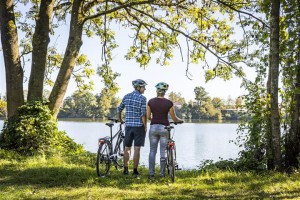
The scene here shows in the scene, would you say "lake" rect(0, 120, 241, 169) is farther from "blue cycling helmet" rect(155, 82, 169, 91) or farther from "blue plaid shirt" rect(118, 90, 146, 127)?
"blue cycling helmet" rect(155, 82, 169, 91)

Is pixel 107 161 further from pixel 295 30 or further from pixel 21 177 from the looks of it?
pixel 295 30

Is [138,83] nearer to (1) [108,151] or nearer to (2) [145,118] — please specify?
(2) [145,118]

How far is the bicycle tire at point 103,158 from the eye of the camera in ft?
26.3

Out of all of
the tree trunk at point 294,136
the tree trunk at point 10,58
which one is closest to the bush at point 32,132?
the tree trunk at point 10,58

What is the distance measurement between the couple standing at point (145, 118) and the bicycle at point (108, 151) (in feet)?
1.14

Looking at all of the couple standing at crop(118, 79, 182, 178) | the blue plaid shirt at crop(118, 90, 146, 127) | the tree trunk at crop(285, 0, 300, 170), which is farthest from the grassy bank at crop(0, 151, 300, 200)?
the blue plaid shirt at crop(118, 90, 146, 127)

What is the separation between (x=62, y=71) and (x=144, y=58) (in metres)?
4.79

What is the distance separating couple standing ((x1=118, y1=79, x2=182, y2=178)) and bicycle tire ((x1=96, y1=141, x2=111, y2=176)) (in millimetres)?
393

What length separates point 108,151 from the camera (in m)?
8.30

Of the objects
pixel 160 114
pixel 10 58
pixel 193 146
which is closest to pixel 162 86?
pixel 160 114

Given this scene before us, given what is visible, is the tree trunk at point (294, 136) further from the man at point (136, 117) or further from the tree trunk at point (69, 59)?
the tree trunk at point (69, 59)

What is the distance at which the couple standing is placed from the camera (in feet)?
25.6

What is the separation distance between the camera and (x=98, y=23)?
17562mm

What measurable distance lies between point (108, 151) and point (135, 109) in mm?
1116
